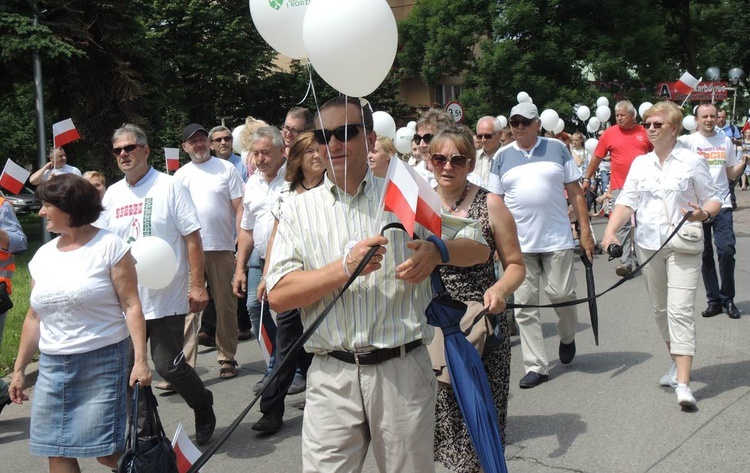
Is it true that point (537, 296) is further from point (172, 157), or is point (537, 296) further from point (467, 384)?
point (172, 157)

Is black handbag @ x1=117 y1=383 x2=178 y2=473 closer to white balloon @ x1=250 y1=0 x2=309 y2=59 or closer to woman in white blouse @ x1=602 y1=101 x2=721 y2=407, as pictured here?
white balloon @ x1=250 y1=0 x2=309 y2=59

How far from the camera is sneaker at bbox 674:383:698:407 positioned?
17.9 feet

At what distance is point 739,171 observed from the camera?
8.66m

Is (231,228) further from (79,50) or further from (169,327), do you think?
(79,50)

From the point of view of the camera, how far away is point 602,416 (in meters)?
5.53

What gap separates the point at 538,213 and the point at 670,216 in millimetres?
1022

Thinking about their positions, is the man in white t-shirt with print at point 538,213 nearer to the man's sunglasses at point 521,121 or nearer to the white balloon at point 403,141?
the man's sunglasses at point 521,121

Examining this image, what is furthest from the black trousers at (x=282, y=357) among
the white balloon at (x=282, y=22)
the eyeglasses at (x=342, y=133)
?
the eyeglasses at (x=342, y=133)

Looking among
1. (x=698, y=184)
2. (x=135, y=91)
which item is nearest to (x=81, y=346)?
(x=698, y=184)

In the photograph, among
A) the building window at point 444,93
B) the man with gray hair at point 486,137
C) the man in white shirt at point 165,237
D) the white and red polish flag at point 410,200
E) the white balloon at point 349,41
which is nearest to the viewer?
the white and red polish flag at point 410,200

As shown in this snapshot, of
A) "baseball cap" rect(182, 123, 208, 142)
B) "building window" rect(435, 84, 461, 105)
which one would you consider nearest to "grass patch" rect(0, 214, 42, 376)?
"baseball cap" rect(182, 123, 208, 142)

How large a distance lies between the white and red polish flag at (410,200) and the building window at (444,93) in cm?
3919

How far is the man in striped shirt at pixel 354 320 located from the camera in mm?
2980

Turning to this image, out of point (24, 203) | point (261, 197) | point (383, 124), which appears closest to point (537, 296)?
point (383, 124)
